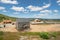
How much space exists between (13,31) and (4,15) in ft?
1.69

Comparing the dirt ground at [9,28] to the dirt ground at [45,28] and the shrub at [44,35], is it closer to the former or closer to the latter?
the dirt ground at [45,28]

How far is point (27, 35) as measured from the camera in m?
4.00

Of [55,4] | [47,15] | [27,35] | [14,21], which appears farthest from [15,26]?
[55,4]

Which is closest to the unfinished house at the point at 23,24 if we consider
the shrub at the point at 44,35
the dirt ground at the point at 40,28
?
the dirt ground at the point at 40,28

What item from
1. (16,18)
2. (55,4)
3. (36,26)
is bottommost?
(36,26)

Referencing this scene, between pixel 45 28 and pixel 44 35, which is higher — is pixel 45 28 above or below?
above

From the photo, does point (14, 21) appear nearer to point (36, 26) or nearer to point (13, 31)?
point (13, 31)

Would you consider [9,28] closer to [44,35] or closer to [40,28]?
[40,28]

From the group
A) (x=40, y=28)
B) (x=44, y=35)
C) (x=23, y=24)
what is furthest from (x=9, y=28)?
(x=44, y=35)

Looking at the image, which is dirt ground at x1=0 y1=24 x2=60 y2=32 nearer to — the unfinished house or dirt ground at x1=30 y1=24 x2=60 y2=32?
dirt ground at x1=30 y1=24 x2=60 y2=32

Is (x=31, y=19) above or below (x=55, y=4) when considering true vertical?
below

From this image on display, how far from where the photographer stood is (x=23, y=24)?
13.5 ft

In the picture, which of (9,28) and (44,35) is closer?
(44,35)

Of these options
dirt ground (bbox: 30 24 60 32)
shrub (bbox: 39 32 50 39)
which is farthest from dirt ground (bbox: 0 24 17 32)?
shrub (bbox: 39 32 50 39)
